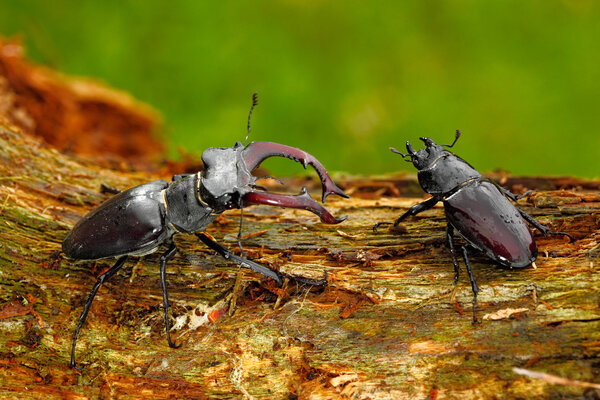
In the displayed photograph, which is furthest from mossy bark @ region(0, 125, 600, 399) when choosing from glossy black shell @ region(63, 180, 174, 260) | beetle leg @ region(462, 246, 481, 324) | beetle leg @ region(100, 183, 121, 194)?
beetle leg @ region(100, 183, 121, 194)

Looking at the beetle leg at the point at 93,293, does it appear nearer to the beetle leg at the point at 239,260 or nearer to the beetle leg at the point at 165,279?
the beetle leg at the point at 165,279

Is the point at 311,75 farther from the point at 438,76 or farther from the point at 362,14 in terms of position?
the point at 438,76

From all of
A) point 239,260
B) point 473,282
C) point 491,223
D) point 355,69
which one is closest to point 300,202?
point 239,260

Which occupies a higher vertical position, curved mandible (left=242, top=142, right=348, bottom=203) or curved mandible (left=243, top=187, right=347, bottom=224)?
curved mandible (left=242, top=142, right=348, bottom=203)

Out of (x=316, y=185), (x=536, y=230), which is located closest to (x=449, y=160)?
(x=536, y=230)

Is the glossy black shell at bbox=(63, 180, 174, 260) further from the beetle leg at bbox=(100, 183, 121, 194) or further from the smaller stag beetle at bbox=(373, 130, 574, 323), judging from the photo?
the smaller stag beetle at bbox=(373, 130, 574, 323)

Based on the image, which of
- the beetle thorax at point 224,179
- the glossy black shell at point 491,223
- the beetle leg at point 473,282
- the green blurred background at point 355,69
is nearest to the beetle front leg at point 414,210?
the glossy black shell at point 491,223
